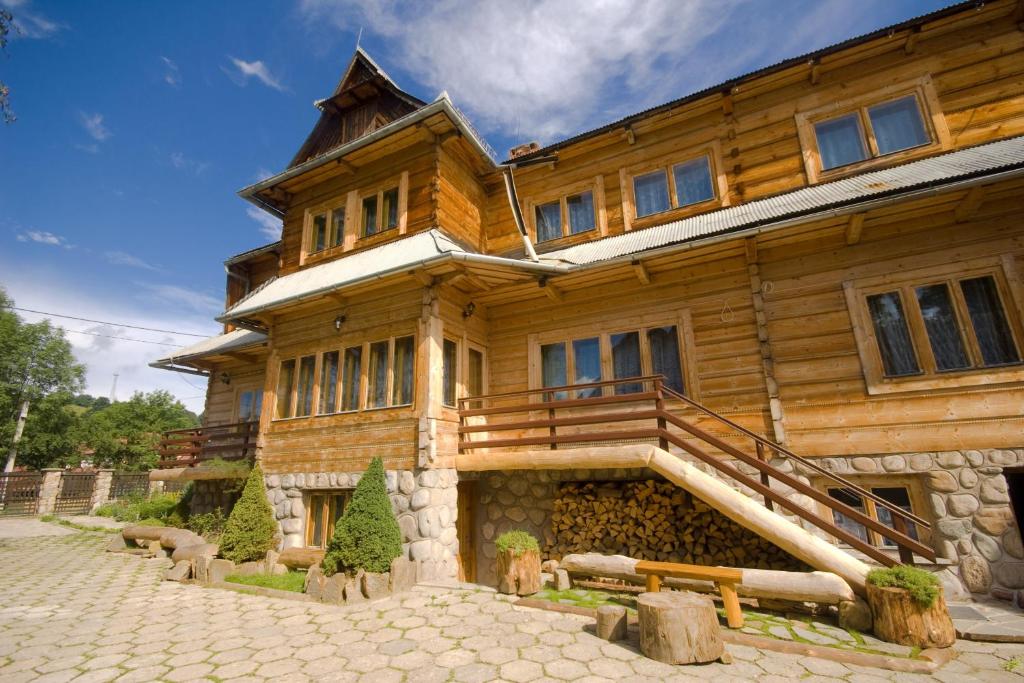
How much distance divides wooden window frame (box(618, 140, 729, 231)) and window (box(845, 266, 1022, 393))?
3429 millimetres

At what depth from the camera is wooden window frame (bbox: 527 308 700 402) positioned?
902cm

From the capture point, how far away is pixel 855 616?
17.4 feet

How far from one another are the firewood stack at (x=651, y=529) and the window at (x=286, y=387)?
278 inches

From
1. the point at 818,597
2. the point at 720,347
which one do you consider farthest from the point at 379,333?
the point at 818,597

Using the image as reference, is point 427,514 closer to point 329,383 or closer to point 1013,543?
point 329,383

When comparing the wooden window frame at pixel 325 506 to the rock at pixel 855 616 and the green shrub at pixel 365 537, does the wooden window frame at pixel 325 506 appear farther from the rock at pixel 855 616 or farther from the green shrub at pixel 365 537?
the rock at pixel 855 616

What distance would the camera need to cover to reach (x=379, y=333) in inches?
402

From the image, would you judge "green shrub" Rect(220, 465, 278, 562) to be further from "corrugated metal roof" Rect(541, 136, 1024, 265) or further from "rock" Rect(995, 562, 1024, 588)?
"rock" Rect(995, 562, 1024, 588)

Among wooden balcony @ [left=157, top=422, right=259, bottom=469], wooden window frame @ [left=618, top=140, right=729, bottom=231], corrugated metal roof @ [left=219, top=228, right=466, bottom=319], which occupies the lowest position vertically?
wooden balcony @ [left=157, top=422, right=259, bottom=469]

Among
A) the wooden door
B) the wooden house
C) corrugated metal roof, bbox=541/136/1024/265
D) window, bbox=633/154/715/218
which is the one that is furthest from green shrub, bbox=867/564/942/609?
window, bbox=633/154/715/218

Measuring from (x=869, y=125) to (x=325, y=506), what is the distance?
1387cm

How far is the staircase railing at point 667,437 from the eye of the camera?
19.0ft

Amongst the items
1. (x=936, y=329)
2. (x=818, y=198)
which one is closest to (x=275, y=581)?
(x=818, y=198)

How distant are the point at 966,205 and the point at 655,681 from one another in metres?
8.41
